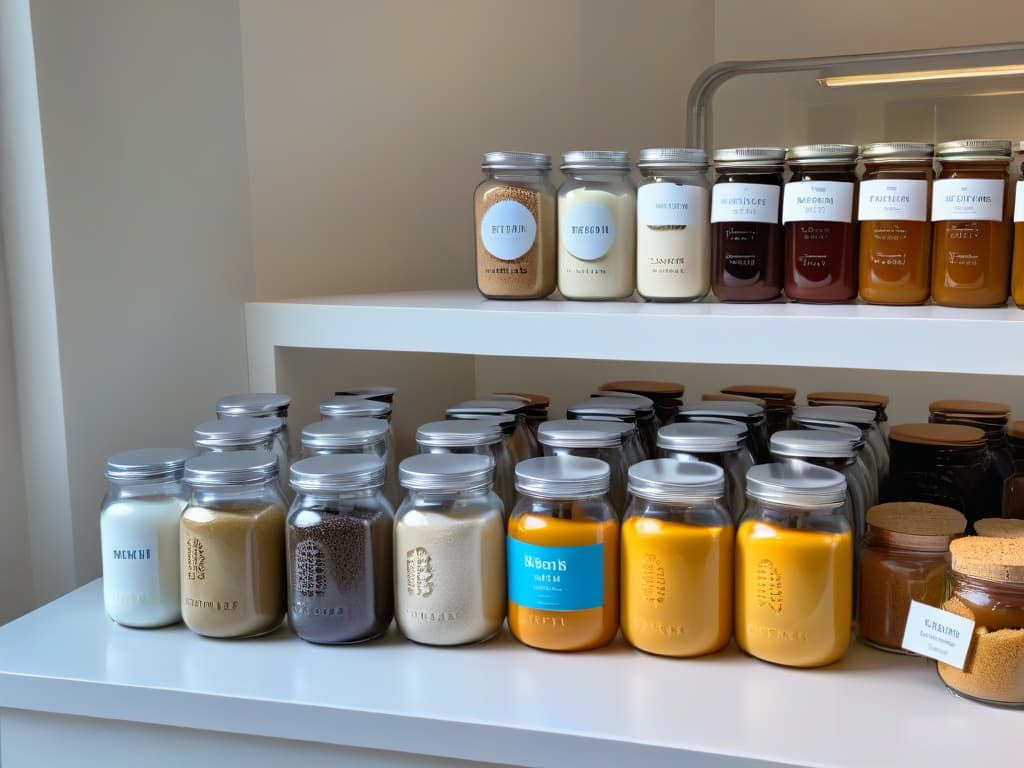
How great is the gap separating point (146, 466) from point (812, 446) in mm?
648

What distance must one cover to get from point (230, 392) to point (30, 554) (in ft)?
0.95

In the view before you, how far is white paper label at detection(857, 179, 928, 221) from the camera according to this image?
3.23ft

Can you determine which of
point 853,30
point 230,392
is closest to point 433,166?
point 230,392

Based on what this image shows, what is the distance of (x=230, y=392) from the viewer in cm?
125

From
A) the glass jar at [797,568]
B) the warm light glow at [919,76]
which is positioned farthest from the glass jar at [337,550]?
the warm light glow at [919,76]

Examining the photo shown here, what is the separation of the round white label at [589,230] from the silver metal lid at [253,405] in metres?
0.38

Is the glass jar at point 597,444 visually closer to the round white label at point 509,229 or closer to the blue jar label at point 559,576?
the blue jar label at point 559,576

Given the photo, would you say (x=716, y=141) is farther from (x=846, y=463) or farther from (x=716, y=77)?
(x=846, y=463)

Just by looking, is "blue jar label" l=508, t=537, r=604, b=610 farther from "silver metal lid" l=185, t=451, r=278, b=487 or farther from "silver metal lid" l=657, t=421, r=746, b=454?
"silver metal lid" l=185, t=451, r=278, b=487

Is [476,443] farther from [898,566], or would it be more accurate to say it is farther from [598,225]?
[898,566]

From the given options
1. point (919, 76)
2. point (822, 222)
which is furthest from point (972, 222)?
point (919, 76)

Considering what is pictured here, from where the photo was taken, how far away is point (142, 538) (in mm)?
982

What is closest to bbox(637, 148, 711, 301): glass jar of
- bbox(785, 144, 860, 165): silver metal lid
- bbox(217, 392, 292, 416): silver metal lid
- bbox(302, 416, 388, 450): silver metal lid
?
bbox(785, 144, 860, 165): silver metal lid

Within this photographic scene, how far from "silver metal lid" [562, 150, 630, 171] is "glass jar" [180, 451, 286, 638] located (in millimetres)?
458
